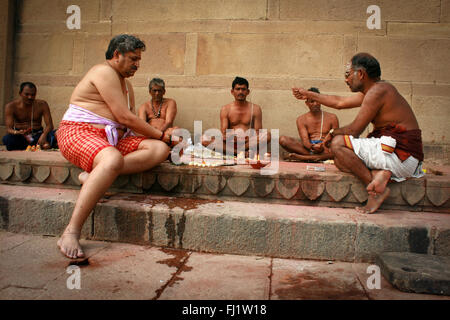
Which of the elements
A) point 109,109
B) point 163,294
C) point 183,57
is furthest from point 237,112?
point 163,294

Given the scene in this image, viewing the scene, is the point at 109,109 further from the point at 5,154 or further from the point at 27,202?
the point at 5,154

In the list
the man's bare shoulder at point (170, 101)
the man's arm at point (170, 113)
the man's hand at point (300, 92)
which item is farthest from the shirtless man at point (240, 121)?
the man's hand at point (300, 92)

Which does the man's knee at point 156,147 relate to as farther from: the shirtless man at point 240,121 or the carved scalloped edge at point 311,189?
the shirtless man at point 240,121

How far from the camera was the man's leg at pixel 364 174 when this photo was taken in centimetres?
328

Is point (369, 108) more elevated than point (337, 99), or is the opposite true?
point (337, 99)

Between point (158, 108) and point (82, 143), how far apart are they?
343 centimetres

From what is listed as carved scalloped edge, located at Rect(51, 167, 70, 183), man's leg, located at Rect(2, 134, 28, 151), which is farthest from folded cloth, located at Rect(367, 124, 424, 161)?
man's leg, located at Rect(2, 134, 28, 151)

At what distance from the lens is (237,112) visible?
625cm

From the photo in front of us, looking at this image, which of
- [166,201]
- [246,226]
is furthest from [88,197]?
[246,226]

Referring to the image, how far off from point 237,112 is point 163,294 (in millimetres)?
4312

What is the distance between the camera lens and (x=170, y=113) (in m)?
6.43

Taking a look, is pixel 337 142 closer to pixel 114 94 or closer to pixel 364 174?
pixel 364 174

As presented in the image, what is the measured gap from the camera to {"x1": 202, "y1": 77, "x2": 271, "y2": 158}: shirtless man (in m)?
5.96

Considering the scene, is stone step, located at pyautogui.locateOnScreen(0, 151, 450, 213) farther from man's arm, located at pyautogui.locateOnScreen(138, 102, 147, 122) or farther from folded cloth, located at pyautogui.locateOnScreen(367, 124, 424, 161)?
man's arm, located at pyautogui.locateOnScreen(138, 102, 147, 122)
